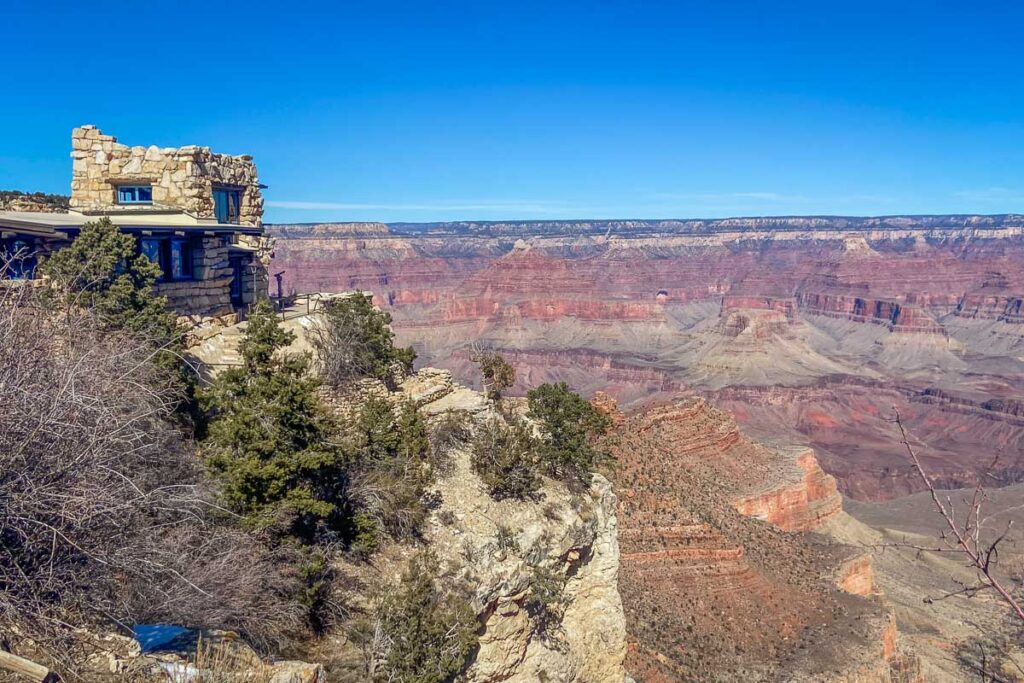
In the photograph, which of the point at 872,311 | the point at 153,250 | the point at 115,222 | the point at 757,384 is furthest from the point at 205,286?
the point at 872,311

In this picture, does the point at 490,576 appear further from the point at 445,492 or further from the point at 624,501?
the point at 624,501

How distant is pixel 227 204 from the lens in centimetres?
1998

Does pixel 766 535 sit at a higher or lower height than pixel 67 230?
lower

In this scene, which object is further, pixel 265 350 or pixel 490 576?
pixel 265 350

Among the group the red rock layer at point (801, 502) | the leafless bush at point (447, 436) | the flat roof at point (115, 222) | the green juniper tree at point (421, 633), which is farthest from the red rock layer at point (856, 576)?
the flat roof at point (115, 222)

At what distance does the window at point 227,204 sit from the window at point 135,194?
1546 millimetres

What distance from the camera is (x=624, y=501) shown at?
25250mm

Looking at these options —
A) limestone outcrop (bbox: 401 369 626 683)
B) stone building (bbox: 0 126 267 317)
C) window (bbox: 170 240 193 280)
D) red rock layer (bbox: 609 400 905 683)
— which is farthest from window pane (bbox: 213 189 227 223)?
red rock layer (bbox: 609 400 905 683)

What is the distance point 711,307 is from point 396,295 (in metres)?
81.7

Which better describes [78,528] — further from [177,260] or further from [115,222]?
[177,260]

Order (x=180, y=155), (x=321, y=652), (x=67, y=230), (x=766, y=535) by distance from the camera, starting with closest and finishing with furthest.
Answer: (x=321, y=652)
(x=67, y=230)
(x=180, y=155)
(x=766, y=535)

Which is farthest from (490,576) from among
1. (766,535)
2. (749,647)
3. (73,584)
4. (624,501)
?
(766,535)

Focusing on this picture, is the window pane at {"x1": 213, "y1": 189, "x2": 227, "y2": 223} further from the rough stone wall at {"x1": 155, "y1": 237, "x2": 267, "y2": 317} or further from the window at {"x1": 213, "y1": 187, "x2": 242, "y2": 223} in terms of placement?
the rough stone wall at {"x1": 155, "y1": 237, "x2": 267, "y2": 317}

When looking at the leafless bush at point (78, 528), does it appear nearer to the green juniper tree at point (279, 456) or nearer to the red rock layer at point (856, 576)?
the green juniper tree at point (279, 456)
